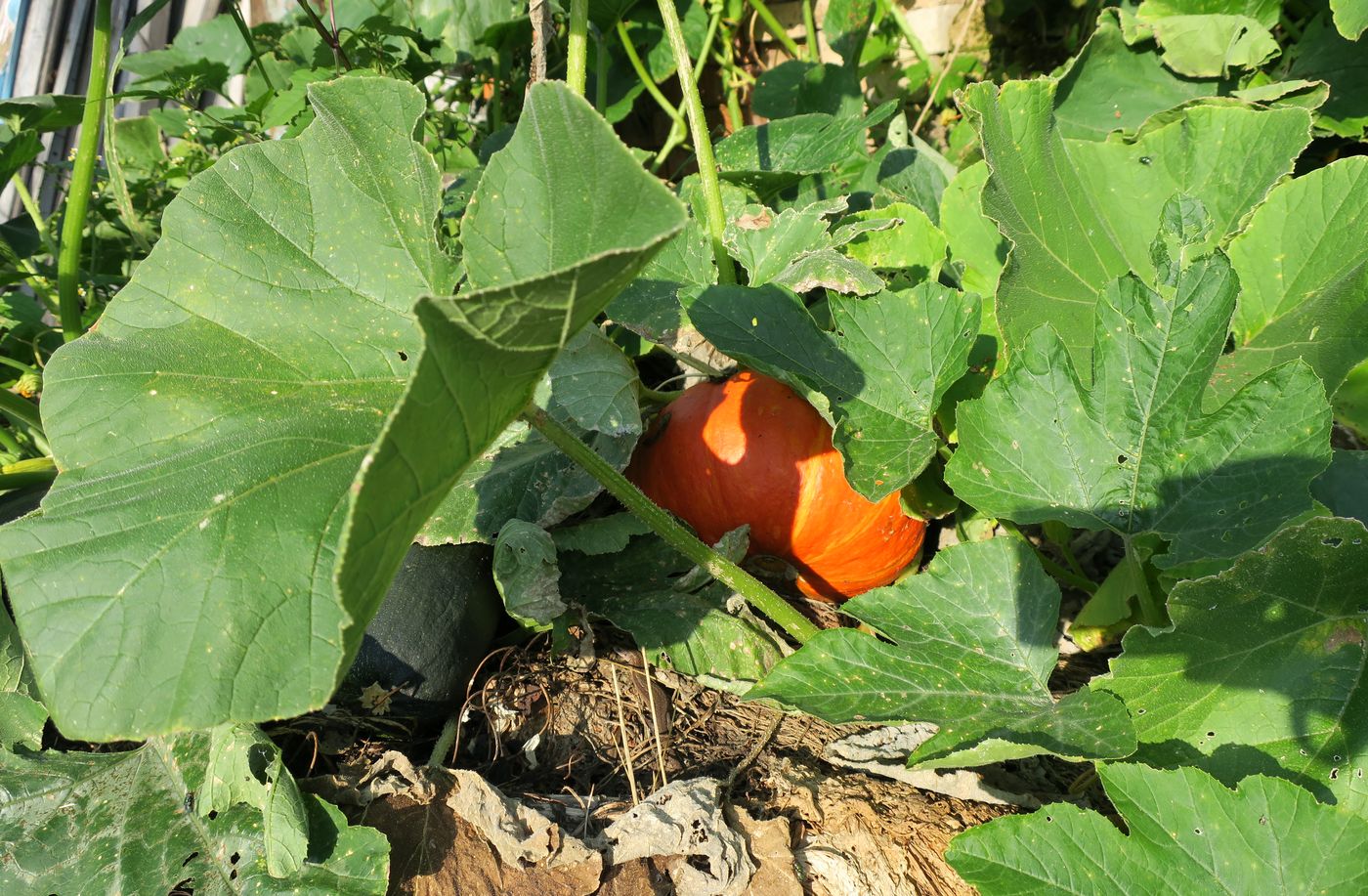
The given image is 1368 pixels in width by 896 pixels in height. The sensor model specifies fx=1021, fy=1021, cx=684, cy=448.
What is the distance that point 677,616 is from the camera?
5.28 ft

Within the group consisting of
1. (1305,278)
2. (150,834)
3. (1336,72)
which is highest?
(1336,72)

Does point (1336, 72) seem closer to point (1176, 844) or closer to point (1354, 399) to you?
point (1354, 399)

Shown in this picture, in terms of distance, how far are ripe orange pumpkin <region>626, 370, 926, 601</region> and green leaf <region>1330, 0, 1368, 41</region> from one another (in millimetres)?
1046

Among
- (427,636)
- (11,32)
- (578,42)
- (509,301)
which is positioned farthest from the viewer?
(11,32)

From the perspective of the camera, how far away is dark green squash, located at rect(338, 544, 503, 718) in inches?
62.5

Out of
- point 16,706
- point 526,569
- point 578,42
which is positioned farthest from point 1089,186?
point 16,706

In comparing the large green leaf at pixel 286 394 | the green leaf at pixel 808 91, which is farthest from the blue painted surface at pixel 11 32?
the large green leaf at pixel 286 394

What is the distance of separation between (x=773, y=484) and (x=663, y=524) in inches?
16.8

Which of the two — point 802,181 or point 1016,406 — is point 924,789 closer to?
point 1016,406

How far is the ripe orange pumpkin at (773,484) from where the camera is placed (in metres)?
1.68

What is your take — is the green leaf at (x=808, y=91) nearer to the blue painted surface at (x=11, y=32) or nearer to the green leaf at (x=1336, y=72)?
the green leaf at (x=1336, y=72)

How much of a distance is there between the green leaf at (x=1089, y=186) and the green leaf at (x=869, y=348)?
15 cm

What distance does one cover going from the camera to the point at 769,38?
9.46 feet

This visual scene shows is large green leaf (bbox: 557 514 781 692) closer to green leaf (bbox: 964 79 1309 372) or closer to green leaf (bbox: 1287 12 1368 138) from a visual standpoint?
green leaf (bbox: 964 79 1309 372)
